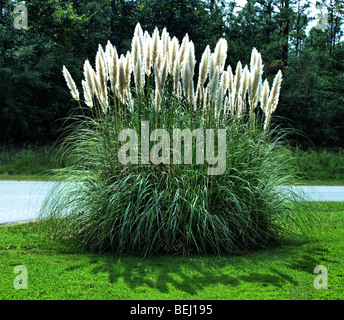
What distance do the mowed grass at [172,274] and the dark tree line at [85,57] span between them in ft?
42.4

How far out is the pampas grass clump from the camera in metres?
4.39

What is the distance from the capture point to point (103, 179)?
4.81 metres

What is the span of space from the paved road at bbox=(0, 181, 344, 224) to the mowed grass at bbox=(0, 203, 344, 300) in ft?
3.15

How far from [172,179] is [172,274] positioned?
1050 mm

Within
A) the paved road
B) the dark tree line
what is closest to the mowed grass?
the paved road

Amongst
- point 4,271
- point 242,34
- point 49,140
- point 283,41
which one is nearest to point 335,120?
point 283,41

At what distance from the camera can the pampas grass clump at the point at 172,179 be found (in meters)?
4.39

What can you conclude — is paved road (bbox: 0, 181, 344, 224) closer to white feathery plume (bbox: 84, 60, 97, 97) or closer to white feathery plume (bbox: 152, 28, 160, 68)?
white feathery plume (bbox: 84, 60, 97, 97)

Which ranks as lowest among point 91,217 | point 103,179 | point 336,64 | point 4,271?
point 4,271

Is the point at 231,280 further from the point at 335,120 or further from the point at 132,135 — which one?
the point at 335,120

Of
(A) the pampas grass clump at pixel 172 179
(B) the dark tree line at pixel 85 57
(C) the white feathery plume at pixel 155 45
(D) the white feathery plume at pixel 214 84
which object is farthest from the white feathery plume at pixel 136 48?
(B) the dark tree line at pixel 85 57

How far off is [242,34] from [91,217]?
20.7 meters

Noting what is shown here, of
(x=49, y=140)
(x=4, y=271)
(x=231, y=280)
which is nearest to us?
(x=231, y=280)

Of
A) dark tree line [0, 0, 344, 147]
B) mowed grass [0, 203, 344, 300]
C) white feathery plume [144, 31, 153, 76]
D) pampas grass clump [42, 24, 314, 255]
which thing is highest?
dark tree line [0, 0, 344, 147]
